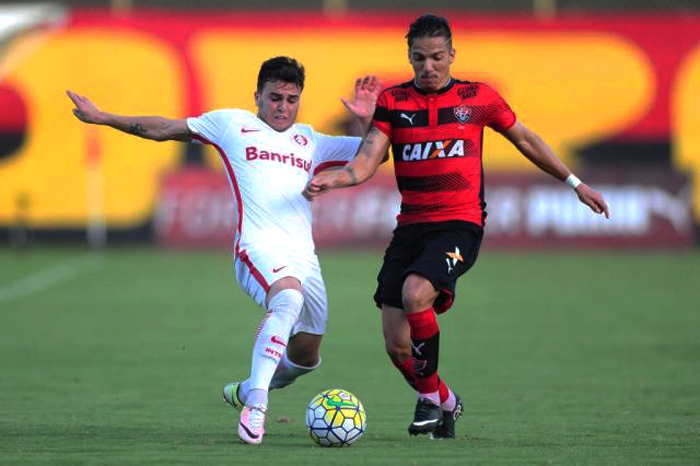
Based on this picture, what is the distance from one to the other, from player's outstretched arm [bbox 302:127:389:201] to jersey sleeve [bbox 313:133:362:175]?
42 centimetres

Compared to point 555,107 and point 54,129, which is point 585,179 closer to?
point 555,107

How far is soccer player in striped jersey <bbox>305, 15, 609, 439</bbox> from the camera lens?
7641 millimetres

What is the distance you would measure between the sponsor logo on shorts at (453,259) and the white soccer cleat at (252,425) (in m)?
1.32

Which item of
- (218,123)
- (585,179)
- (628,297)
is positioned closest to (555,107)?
(585,179)

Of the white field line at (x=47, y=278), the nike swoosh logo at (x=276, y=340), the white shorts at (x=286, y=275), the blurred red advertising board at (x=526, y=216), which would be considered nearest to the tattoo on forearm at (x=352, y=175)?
the white shorts at (x=286, y=275)

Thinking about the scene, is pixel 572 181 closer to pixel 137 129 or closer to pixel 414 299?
pixel 414 299

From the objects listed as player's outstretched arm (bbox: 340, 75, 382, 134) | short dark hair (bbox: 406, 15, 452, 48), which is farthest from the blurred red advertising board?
short dark hair (bbox: 406, 15, 452, 48)

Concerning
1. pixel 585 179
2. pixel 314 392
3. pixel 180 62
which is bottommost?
pixel 314 392

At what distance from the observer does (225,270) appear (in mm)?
20844

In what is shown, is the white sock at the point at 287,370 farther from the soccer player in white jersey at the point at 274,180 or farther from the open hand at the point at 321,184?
the open hand at the point at 321,184

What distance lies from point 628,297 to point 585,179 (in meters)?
7.31

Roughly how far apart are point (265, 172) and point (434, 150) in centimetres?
104

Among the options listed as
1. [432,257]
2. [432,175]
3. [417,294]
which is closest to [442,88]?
[432,175]

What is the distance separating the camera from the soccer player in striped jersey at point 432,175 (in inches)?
301
